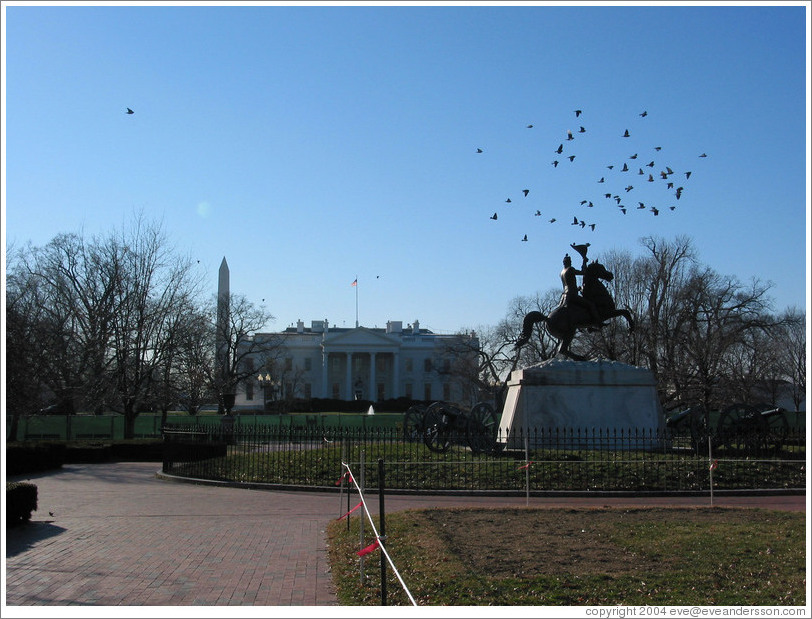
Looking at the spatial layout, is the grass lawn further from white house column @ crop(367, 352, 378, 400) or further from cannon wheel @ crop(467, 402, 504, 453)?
white house column @ crop(367, 352, 378, 400)

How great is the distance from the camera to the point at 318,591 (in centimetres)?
858

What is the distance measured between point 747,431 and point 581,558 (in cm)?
1604

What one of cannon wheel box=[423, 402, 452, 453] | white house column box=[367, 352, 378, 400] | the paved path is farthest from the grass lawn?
white house column box=[367, 352, 378, 400]

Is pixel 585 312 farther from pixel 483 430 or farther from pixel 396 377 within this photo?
pixel 396 377

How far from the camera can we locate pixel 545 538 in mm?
11070

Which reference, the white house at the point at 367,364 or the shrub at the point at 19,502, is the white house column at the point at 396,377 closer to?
the white house at the point at 367,364

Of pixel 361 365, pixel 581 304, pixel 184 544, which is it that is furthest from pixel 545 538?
pixel 361 365

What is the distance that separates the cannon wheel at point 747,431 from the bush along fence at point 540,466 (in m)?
0.14

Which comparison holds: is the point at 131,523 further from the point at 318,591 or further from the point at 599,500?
the point at 599,500

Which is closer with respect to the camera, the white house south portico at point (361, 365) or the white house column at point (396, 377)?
the white house south portico at point (361, 365)

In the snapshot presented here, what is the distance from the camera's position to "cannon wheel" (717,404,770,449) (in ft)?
71.2

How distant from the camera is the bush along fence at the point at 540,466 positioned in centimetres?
1875

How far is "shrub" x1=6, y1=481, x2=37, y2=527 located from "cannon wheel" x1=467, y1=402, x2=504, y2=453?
1089cm

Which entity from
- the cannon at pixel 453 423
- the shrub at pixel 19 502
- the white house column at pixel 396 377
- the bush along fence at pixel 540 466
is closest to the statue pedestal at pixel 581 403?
the bush along fence at pixel 540 466
